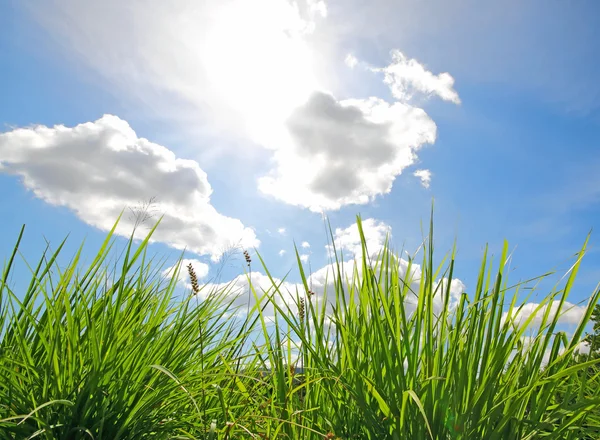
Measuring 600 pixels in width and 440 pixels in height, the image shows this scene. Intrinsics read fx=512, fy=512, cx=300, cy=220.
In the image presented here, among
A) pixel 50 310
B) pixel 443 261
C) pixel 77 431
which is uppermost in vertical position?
pixel 443 261

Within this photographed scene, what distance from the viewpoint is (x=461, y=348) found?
5.58 feet

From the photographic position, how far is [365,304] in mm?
1927

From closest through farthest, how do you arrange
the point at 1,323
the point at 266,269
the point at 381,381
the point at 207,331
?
the point at 381,381 → the point at 266,269 → the point at 1,323 → the point at 207,331

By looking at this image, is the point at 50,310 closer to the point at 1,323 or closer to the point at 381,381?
the point at 1,323

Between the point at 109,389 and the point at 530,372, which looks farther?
the point at 109,389

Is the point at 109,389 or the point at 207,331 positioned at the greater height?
the point at 207,331

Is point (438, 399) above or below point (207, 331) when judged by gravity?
below

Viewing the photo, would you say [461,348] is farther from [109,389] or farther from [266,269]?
[109,389]

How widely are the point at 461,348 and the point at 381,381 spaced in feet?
0.95

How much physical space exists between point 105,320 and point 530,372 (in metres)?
1.52

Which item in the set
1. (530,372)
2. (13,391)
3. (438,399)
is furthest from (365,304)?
(13,391)

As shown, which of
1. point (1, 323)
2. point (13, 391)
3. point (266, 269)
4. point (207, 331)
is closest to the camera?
point (13, 391)

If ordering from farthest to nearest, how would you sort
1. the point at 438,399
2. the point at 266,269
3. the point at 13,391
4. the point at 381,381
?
the point at 266,269
the point at 13,391
the point at 381,381
the point at 438,399

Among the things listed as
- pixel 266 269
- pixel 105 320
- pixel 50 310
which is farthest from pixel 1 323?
pixel 266 269
